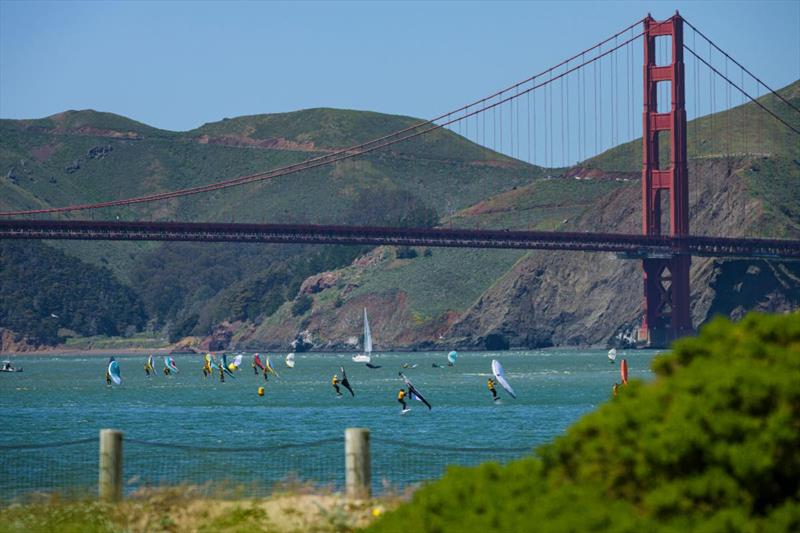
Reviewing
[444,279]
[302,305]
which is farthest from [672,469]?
[302,305]

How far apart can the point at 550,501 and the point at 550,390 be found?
2288 inches

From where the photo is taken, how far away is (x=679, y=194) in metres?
114

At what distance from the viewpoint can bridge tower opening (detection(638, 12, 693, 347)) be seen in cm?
11438

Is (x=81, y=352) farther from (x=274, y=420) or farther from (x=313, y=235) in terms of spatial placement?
(x=274, y=420)

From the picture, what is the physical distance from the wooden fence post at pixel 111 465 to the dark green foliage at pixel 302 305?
563 feet

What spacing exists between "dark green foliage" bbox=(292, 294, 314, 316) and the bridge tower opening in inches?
2767

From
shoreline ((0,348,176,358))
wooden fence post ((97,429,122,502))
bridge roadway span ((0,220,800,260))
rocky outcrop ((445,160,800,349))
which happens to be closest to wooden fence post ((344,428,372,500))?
wooden fence post ((97,429,122,502))

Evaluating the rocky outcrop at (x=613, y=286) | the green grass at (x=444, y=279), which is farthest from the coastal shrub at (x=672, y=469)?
the green grass at (x=444, y=279)

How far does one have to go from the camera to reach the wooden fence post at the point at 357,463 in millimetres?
13953

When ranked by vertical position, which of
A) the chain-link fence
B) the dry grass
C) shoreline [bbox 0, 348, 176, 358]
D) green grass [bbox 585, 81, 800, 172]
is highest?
green grass [bbox 585, 81, 800, 172]

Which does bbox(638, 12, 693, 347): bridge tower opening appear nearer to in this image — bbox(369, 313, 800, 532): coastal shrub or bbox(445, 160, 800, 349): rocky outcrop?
bbox(445, 160, 800, 349): rocky outcrop

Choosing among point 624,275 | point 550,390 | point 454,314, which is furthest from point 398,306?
point 550,390

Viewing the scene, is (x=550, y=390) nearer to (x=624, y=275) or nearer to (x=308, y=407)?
(x=308, y=407)

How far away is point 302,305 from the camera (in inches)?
7372
